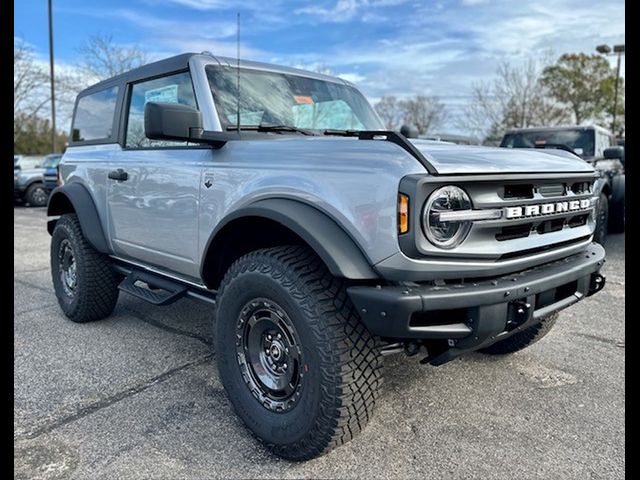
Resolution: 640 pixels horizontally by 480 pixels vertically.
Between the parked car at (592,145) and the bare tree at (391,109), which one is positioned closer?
the parked car at (592,145)

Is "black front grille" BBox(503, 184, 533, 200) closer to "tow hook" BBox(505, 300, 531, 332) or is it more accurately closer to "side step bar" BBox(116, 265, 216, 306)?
"tow hook" BBox(505, 300, 531, 332)

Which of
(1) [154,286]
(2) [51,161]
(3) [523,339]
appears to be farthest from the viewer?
(2) [51,161]

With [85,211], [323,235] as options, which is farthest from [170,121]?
[85,211]

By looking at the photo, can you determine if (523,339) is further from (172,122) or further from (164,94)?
(164,94)

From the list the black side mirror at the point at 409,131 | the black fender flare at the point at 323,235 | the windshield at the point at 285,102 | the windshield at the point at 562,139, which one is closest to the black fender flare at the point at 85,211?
the windshield at the point at 285,102

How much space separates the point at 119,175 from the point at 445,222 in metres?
2.64

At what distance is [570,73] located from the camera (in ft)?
86.0

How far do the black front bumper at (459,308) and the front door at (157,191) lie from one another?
4.71ft

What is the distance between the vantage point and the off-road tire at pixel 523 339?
11.0 feet

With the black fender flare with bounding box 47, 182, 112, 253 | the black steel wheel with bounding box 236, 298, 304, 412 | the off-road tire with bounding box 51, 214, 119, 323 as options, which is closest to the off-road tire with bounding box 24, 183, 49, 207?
the black fender flare with bounding box 47, 182, 112, 253

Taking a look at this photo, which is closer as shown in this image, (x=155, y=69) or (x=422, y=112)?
(x=155, y=69)

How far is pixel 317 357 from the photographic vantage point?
7.22ft

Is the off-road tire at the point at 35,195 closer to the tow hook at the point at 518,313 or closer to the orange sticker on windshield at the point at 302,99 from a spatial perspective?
the orange sticker on windshield at the point at 302,99

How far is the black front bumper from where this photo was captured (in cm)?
200
